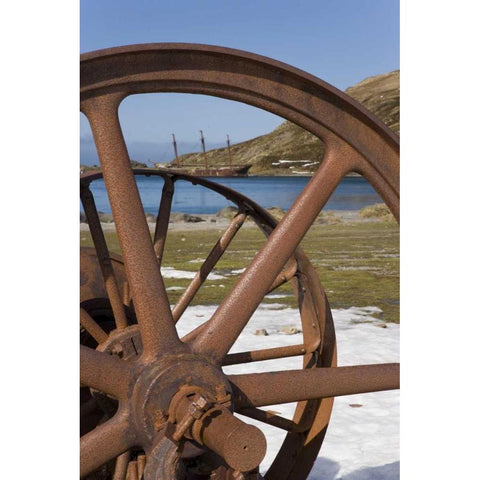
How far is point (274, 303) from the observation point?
8.46 m

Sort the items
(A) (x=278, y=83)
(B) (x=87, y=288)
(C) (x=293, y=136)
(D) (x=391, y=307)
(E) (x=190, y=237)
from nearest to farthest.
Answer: (A) (x=278, y=83) → (B) (x=87, y=288) → (D) (x=391, y=307) → (E) (x=190, y=237) → (C) (x=293, y=136)

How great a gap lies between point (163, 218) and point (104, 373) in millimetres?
1504

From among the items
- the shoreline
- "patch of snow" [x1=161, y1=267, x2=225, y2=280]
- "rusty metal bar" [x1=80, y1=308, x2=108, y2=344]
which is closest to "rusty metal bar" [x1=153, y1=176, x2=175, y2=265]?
"rusty metal bar" [x1=80, y1=308, x2=108, y2=344]

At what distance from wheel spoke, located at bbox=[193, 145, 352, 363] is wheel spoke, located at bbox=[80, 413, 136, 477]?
0.31m

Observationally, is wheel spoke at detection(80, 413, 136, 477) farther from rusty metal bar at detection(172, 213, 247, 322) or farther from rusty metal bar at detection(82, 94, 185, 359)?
rusty metal bar at detection(172, 213, 247, 322)

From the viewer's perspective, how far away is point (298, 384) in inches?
87.3

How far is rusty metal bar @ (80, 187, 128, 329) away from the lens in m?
2.83

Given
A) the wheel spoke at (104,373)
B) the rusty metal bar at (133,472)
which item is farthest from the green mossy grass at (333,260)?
the wheel spoke at (104,373)

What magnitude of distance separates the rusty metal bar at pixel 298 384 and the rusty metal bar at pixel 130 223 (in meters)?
0.38

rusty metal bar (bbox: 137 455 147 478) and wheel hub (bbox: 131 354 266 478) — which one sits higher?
wheel hub (bbox: 131 354 266 478)

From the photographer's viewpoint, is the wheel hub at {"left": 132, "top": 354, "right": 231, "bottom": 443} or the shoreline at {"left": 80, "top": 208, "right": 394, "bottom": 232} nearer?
the wheel hub at {"left": 132, "top": 354, "right": 231, "bottom": 443}

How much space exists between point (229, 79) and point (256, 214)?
4.85 ft
